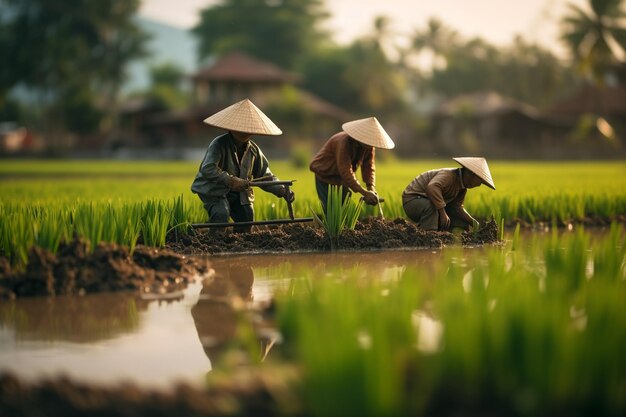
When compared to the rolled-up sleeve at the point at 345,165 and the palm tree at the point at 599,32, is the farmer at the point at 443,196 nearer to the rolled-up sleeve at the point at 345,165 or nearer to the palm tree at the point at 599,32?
the rolled-up sleeve at the point at 345,165

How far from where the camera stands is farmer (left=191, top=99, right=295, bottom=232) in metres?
6.89

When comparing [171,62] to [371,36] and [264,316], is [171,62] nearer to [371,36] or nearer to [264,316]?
[371,36]

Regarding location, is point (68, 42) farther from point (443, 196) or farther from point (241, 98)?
point (443, 196)

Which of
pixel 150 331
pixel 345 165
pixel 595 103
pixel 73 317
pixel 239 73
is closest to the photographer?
pixel 150 331

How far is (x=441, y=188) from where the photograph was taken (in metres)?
7.23

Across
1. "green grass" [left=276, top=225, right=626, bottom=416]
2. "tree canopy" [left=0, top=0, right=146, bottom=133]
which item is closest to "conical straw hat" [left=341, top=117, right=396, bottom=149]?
"green grass" [left=276, top=225, right=626, bottom=416]

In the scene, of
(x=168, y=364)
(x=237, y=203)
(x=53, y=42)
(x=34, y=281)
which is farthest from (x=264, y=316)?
(x=53, y=42)

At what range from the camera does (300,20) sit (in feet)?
180

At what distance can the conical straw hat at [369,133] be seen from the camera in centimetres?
708

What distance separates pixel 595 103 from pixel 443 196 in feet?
108

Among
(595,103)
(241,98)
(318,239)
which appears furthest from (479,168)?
(241,98)

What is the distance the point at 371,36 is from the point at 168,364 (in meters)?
48.1

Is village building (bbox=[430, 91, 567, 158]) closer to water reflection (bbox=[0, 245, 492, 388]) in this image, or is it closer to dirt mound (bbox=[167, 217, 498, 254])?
dirt mound (bbox=[167, 217, 498, 254])

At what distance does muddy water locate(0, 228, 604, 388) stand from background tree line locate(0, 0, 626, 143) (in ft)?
107
